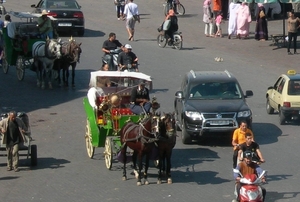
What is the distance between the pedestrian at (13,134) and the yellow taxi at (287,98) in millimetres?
7936

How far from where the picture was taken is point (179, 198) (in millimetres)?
15820

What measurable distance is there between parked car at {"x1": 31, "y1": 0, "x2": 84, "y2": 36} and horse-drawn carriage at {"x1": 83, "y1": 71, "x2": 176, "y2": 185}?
18.2 m

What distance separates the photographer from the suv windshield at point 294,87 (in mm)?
23250

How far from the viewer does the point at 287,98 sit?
2302 centimetres

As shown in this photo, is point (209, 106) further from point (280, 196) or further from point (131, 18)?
point (131, 18)

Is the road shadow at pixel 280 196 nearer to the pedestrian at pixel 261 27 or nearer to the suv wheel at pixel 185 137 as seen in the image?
the suv wheel at pixel 185 137

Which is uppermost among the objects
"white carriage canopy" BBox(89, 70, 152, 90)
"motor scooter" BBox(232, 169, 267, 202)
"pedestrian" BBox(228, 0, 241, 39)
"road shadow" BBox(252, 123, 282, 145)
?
"pedestrian" BBox(228, 0, 241, 39)

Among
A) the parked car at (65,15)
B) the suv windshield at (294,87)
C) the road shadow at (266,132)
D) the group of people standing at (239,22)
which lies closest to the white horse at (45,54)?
the road shadow at (266,132)

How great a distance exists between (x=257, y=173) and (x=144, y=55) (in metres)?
20.1

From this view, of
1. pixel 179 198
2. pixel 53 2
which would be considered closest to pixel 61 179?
pixel 179 198

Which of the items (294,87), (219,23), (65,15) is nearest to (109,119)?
(294,87)

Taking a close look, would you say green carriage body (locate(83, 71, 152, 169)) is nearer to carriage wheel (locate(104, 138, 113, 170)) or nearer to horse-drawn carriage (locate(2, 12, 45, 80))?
carriage wheel (locate(104, 138, 113, 170))

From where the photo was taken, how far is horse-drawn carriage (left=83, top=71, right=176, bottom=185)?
16.4m

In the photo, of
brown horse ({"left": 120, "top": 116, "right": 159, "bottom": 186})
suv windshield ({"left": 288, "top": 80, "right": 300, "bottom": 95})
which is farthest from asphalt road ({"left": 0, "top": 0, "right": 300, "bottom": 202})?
suv windshield ({"left": 288, "top": 80, "right": 300, "bottom": 95})
